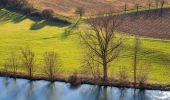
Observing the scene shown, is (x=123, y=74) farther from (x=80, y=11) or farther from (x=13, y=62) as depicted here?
(x=80, y=11)

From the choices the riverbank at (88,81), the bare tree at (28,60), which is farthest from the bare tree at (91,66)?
the bare tree at (28,60)

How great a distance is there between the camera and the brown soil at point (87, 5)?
110312mm

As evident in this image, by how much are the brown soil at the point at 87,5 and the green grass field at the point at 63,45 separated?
8.76 m

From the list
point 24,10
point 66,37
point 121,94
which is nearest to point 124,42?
point 66,37

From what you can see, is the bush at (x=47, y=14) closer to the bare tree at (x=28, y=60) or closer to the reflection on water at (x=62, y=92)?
the bare tree at (x=28, y=60)

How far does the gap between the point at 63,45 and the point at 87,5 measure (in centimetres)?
2804

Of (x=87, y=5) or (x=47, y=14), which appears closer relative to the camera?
(x=47, y=14)

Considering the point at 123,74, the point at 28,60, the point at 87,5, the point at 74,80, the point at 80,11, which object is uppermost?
the point at 87,5

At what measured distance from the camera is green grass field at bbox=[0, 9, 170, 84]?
7944 centimetres

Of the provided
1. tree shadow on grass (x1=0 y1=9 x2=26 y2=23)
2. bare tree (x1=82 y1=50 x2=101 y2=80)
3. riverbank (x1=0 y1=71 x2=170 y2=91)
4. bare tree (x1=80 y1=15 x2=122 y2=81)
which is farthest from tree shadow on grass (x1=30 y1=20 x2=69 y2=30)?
riverbank (x1=0 y1=71 x2=170 y2=91)

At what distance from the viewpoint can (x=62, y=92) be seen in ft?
246

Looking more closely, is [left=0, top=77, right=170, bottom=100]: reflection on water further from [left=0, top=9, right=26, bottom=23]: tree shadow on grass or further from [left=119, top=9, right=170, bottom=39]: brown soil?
[left=0, top=9, right=26, bottom=23]: tree shadow on grass

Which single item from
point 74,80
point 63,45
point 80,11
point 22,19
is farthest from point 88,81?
point 22,19

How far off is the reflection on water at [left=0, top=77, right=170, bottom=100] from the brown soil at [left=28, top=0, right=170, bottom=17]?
33.0m
